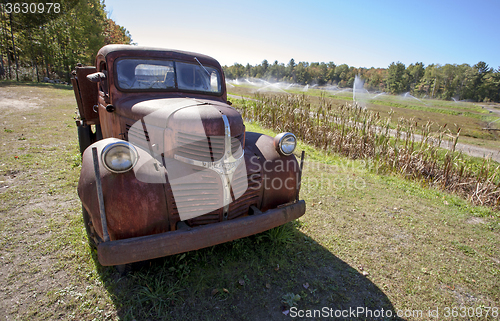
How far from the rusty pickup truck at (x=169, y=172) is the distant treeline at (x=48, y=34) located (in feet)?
90.6

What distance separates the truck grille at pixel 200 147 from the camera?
8.57 feet

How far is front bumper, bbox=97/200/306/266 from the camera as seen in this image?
2127mm

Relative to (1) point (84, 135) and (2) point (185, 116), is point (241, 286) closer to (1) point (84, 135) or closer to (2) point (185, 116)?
(2) point (185, 116)

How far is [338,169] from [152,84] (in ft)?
16.8

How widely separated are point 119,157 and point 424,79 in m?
87.1

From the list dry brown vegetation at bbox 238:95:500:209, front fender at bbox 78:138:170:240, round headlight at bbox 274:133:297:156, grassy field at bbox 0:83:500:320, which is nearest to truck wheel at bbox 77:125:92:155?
grassy field at bbox 0:83:500:320

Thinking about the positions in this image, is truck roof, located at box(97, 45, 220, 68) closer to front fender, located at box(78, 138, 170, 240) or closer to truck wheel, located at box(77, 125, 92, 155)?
front fender, located at box(78, 138, 170, 240)

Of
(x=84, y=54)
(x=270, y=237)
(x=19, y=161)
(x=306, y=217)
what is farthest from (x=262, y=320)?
(x=84, y=54)

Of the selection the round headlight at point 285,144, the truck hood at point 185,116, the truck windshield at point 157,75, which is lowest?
the round headlight at point 285,144

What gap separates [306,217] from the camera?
4.45 m

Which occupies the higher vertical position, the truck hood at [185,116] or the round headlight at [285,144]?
the truck hood at [185,116]

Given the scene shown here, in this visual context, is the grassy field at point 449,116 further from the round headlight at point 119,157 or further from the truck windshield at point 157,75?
the round headlight at point 119,157

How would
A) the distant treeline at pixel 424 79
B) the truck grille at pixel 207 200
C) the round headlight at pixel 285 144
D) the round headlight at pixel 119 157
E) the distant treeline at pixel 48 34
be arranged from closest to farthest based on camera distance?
1. the round headlight at pixel 119 157
2. the truck grille at pixel 207 200
3. the round headlight at pixel 285 144
4. the distant treeline at pixel 48 34
5. the distant treeline at pixel 424 79

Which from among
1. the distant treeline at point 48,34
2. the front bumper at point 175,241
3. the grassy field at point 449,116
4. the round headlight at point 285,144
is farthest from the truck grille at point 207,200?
the distant treeline at point 48,34
